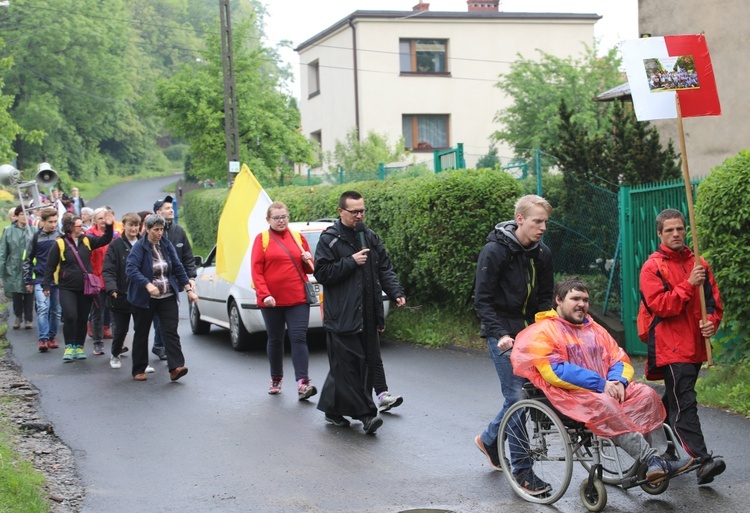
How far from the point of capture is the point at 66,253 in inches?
507

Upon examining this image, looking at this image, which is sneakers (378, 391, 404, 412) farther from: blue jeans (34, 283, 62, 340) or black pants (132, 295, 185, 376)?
blue jeans (34, 283, 62, 340)

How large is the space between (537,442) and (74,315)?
26.8ft

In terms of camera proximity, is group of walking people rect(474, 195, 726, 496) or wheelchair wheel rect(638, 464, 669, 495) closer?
group of walking people rect(474, 195, 726, 496)

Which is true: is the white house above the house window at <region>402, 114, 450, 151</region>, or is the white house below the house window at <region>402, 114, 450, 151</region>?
above

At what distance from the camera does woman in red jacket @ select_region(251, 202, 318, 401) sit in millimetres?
9750

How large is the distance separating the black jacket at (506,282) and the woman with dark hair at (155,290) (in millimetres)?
5143

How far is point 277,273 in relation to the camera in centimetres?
987

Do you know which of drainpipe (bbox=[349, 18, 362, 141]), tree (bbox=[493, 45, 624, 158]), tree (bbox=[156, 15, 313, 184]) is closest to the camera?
tree (bbox=[493, 45, 624, 158])

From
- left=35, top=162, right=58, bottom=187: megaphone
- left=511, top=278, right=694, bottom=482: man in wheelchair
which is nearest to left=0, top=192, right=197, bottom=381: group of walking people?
left=511, top=278, right=694, bottom=482: man in wheelchair

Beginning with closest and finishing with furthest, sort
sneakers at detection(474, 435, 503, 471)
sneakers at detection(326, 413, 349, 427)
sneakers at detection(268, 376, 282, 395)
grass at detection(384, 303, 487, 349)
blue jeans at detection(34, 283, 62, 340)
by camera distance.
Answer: sneakers at detection(474, 435, 503, 471), sneakers at detection(326, 413, 349, 427), sneakers at detection(268, 376, 282, 395), grass at detection(384, 303, 487, 349), blue jeans at detection(34, 283, 62, 340)

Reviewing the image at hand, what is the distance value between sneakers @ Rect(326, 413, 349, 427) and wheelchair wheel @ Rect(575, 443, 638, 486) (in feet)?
8.86

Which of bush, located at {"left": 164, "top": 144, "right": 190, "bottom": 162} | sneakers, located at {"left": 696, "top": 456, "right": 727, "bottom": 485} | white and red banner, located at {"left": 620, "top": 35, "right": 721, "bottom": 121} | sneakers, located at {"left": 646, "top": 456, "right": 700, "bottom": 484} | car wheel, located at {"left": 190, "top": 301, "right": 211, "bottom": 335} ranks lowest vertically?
car wheel, located at {"left": 190, "top": 301, "right": 211, "bottom": 335}

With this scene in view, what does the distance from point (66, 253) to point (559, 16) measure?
29811 millimetres

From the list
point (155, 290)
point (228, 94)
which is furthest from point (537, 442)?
point (228, 94)
